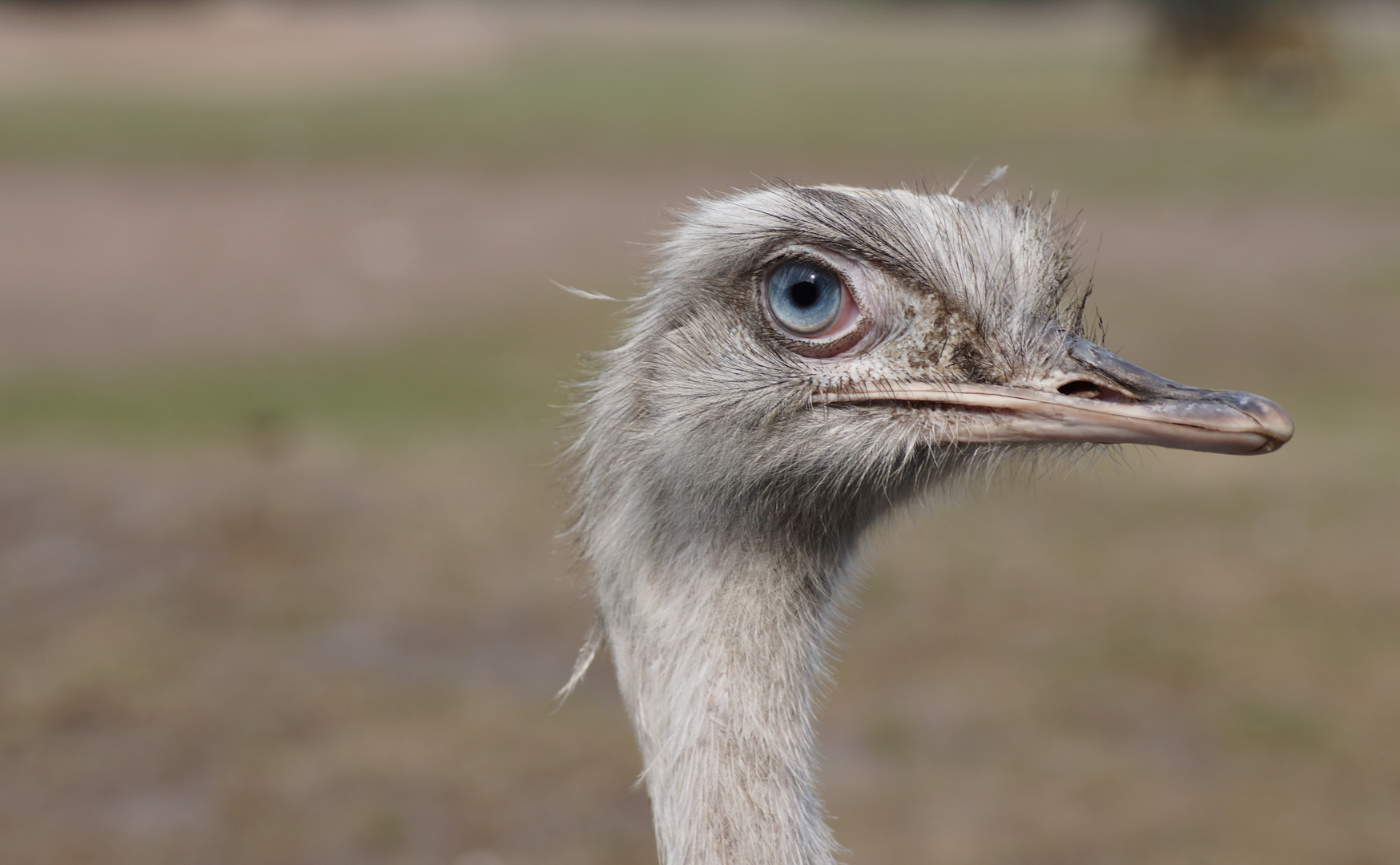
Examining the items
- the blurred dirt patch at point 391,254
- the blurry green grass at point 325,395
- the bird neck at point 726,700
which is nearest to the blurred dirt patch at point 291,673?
the blurry green grass at point 325,395

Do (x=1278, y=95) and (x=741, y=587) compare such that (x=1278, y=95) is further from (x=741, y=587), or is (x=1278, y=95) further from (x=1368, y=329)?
(x=741, y=587)

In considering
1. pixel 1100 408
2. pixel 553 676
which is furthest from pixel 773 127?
pixel 1100 408

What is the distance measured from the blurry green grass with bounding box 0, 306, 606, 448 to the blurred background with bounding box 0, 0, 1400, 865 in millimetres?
37

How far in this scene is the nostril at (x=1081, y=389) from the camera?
1.84m

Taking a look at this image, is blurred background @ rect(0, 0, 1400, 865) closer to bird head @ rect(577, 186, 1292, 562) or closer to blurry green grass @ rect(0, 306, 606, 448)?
blurry green grass @ rect(0, 306, 606, 448)

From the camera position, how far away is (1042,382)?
6.15 feet

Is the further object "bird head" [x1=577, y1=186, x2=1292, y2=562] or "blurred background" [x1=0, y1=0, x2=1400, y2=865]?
"blurred background" [x1=0, y1=0, x2=1400, y2=865]

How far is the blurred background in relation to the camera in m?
4.06

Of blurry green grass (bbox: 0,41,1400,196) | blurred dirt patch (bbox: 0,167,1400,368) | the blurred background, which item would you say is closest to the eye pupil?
the blurred background

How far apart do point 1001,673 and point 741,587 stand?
3.09 m

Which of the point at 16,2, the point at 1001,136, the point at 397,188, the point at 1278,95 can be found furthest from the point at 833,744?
the point at 16,2

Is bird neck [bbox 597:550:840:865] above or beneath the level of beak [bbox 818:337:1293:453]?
beneath

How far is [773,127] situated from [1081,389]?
17.4m

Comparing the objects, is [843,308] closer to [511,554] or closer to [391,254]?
[511,554]
